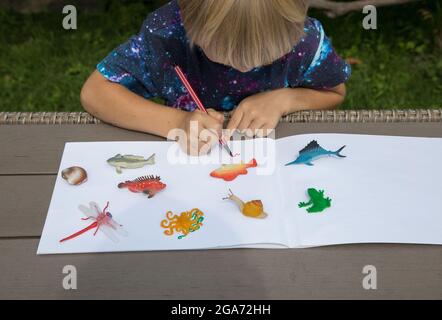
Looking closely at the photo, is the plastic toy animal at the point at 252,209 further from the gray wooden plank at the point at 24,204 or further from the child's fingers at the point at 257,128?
the gray wooden plank at the point at 24,204

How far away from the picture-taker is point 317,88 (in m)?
1.07

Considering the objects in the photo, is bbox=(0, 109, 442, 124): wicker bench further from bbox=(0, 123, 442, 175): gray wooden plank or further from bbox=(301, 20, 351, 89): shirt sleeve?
bbox=(301, 20, 351, 89): shirt sleeve

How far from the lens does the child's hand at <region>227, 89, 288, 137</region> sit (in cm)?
93

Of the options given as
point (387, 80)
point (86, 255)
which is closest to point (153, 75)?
point (86, 255)

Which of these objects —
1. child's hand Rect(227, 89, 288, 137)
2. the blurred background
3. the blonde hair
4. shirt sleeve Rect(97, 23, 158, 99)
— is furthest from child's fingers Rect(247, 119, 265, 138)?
the blurred background

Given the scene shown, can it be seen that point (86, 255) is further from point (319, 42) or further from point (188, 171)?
point (319, 42)

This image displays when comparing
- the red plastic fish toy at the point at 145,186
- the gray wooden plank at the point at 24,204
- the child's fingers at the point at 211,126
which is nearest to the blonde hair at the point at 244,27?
the child's fingers at the point at 211,126

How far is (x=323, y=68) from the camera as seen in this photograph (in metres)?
1.04

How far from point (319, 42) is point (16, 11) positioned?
Result: 5.46 ft

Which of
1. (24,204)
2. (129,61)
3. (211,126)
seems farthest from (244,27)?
(24,204)

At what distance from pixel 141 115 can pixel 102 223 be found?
256 millimetres

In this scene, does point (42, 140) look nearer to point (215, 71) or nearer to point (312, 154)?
point (215, 71)

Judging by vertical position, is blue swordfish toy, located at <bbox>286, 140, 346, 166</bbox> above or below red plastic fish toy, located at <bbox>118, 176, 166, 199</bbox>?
above
